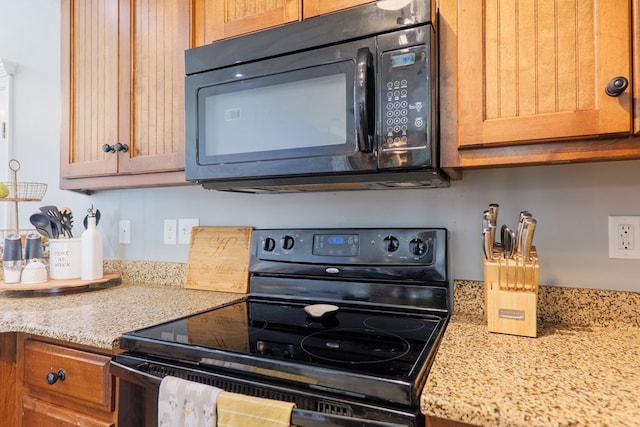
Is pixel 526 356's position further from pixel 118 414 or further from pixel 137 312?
pixel 137 312

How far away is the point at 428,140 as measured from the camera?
0.91 metres

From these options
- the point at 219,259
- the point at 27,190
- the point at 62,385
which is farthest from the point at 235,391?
the point at 27,190

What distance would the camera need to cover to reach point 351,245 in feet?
4.23

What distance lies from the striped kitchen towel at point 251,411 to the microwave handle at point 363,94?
61 cm

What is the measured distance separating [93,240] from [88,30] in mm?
866

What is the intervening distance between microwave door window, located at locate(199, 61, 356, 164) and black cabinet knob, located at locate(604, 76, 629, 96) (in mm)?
552

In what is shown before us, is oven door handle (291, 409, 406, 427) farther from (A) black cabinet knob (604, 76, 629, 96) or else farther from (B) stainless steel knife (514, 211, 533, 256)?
(A) black cabinet knob (604, 76, 629, 96)

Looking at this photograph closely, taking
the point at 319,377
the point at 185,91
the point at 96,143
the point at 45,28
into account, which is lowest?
the point at 319,377

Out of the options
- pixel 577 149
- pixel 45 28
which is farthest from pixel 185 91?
pixel 45 28

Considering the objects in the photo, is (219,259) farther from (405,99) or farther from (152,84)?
(405,99)

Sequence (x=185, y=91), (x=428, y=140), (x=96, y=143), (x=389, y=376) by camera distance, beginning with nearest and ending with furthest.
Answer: (x=389, y=376) < (x=428, y=140) < (x=185, y=91) < (x=96, y=143)

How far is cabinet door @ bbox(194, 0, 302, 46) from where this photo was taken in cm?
112

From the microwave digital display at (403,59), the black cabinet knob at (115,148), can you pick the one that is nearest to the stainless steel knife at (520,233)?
the microwave digital display at (403,59)

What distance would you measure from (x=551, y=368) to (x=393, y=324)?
0.42m
